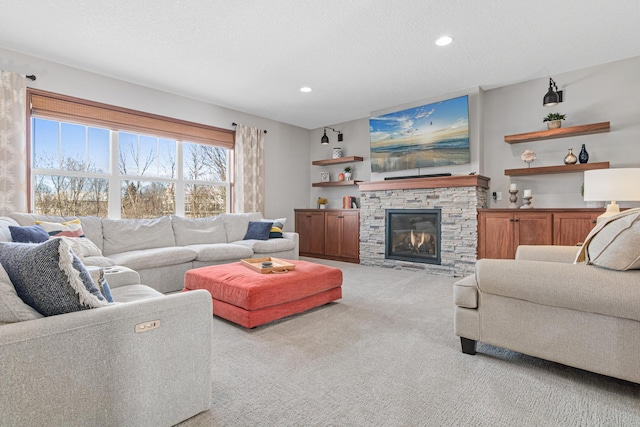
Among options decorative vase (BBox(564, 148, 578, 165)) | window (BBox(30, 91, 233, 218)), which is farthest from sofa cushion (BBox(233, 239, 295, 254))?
decorative vase (BBox(564, 148, 578, 165))

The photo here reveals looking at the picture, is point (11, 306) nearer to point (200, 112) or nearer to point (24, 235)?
point (24, 235)

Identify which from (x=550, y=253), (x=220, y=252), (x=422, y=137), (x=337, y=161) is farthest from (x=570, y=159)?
(x=220, y=252)

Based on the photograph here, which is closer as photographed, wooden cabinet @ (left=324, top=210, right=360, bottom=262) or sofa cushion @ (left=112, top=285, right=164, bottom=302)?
sofa cushion @ (left=112, top=285, right=164, bottom=302)

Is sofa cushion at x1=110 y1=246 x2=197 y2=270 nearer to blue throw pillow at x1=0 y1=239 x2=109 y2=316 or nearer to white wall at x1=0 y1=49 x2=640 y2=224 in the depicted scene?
white wall at x1=0 y1=49 x2=640 y2=224

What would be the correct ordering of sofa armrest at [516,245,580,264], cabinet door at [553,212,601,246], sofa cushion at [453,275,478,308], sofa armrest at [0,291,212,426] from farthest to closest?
1. cabinet door at [553,212,601,246]
2. sofa armrest at [516,245,580,264]
3. sofa cushion at [453,275,478,308]
4. sofa armrest at [0,291,212,426]

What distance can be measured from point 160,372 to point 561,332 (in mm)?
1975

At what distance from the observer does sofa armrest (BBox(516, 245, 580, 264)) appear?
2480 millimetres

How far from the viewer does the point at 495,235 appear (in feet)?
14.0

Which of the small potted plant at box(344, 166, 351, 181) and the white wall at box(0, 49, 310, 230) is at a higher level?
the white wall at box(0, 49, 310, 230)

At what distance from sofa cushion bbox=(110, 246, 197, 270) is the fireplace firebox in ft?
9.81

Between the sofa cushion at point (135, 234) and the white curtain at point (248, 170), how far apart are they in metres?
1.50

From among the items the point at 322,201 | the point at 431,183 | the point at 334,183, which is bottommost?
the point at 322,201

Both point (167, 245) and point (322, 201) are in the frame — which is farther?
point (322, 201)

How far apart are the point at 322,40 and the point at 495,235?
320cm
